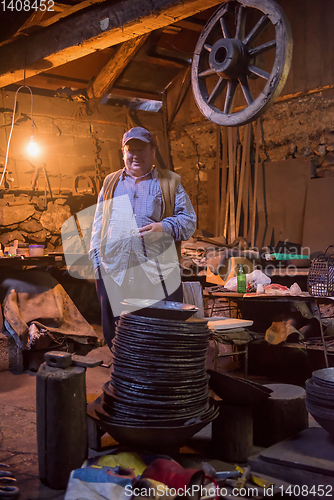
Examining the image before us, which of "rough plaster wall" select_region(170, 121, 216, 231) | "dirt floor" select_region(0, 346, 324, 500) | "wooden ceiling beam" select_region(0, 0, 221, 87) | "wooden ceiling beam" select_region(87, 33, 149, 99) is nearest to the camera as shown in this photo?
"dirt floor" select_region(0, 346, 324, 500)

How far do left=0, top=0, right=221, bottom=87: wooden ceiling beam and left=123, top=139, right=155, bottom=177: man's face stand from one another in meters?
1.42

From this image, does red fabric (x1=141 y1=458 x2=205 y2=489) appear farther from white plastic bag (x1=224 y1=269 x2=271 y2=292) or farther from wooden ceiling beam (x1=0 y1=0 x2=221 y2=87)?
wooden ceiling beam (x1=0 y1=0 x2=221 y2=87)

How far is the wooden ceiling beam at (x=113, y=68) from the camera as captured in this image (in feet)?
23.9

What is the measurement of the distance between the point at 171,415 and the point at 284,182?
5598 millimetres

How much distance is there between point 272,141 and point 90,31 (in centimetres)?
401

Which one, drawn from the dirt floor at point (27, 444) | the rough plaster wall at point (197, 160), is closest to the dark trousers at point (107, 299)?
the dirt floor at point (27, 444)

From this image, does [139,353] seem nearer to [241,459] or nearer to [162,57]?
[241,459]

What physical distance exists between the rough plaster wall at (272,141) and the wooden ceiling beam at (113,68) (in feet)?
5.31

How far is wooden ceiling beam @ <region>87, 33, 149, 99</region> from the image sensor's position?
23.9ft

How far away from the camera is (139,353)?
2.62 m

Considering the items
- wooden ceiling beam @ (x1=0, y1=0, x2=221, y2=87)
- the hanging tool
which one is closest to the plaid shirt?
the hanging tool

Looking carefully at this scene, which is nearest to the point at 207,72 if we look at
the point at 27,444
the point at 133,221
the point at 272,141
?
the point at 133,221

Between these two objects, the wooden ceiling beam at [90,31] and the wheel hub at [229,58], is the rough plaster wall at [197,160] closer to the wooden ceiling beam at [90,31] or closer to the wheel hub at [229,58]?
the wooden ceiling beam at [90,31]

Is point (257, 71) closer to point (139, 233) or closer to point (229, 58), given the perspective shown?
point (229, 58)
